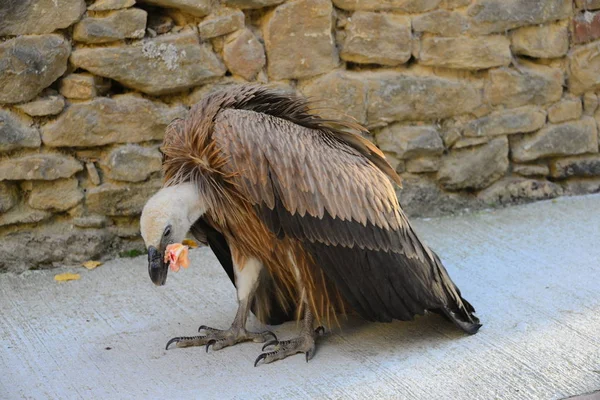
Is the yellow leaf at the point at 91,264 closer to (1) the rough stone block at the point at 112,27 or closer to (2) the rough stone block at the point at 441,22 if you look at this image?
(1) the rough stone block at the point at 112,27

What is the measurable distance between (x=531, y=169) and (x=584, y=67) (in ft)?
2.16

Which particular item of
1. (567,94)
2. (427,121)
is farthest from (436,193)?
(567,94)

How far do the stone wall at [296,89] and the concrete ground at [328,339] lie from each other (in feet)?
1.37

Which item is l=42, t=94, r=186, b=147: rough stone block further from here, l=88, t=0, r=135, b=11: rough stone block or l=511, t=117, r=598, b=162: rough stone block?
l=511, t=117, r=598, b=162: rough stone block

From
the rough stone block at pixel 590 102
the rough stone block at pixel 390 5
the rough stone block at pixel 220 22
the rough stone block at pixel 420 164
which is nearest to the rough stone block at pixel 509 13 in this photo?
the rough stone block at pixel 390 5

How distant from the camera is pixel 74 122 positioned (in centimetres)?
412

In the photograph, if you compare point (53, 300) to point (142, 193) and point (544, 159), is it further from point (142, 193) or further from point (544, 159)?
point (544, 159)

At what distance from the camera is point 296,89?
4.48m

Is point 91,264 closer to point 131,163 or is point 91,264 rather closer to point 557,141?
point 131,163

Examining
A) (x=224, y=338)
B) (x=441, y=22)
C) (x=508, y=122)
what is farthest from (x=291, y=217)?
(x=508, y=122)

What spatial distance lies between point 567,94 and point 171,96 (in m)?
2.31

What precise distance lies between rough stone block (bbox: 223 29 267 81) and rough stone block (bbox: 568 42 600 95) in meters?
1.83

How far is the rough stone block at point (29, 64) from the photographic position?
395cm

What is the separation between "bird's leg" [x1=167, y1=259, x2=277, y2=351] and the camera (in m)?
3.38
